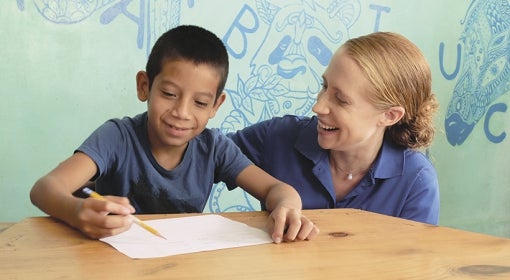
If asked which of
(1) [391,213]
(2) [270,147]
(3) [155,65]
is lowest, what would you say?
(1) [391,213]

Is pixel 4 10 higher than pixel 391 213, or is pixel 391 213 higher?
pixel 4 10

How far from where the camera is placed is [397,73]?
5.03ft

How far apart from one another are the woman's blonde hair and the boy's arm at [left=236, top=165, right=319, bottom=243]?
399 millimetres

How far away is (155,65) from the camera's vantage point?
4.63 ft

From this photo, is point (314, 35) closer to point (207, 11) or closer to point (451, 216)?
point (207, 11)

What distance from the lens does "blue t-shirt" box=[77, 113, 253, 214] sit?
4.53 feet

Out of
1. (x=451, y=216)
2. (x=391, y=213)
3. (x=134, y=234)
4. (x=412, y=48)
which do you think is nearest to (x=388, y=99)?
(x=412, y=48)

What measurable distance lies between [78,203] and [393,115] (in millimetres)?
944

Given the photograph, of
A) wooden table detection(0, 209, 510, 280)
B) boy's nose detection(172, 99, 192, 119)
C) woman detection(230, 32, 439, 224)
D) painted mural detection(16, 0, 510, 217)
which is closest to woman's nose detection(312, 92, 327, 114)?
woman detection(230, 32, 439, 224)

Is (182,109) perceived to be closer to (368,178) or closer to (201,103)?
(201,103)

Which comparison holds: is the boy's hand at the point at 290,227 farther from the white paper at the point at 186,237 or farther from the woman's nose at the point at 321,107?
the woman's nose at the point at 321,107

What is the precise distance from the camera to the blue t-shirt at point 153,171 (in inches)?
54.4

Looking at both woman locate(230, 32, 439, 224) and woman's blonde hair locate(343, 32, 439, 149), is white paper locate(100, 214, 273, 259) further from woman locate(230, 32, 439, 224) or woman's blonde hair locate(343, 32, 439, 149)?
woman's blonde hair locate(343, 32, 439, 149)

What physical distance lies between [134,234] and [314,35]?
184 cm
